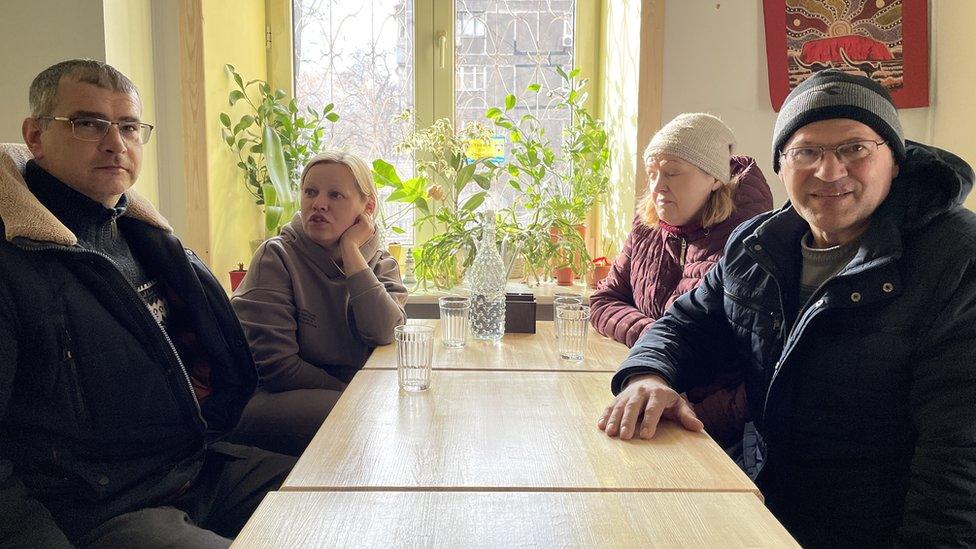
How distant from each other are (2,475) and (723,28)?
2718mm

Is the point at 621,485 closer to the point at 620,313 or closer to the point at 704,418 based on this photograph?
the point at 704,418

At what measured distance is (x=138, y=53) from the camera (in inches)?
110

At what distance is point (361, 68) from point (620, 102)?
1.22 meters

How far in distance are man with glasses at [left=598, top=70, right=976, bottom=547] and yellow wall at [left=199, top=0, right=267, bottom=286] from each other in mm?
2102

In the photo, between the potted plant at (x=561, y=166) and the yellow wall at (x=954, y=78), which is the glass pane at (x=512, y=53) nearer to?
the potted plant at (x=561, y=166)

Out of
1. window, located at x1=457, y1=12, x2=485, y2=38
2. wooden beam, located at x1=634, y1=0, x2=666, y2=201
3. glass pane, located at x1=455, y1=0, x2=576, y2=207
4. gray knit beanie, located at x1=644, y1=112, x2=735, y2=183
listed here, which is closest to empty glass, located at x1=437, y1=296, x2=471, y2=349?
gray knit beanie, located at x1=644, y1=112, x2=735, y2=183

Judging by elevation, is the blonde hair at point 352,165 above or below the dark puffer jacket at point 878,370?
above

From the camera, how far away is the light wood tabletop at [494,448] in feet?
3.82

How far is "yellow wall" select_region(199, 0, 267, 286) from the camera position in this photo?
3072 mm

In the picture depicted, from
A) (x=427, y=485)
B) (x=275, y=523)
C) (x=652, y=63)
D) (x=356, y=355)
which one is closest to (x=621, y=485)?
(x=427, y=485)

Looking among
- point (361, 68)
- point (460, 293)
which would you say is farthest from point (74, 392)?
point (361, 68)

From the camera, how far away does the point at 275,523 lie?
40.2 inches

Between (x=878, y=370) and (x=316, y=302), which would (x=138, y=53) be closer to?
(x=316, y=302)

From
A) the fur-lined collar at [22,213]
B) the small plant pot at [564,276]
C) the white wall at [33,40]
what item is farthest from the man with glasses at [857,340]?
the white wall at [33,40]
